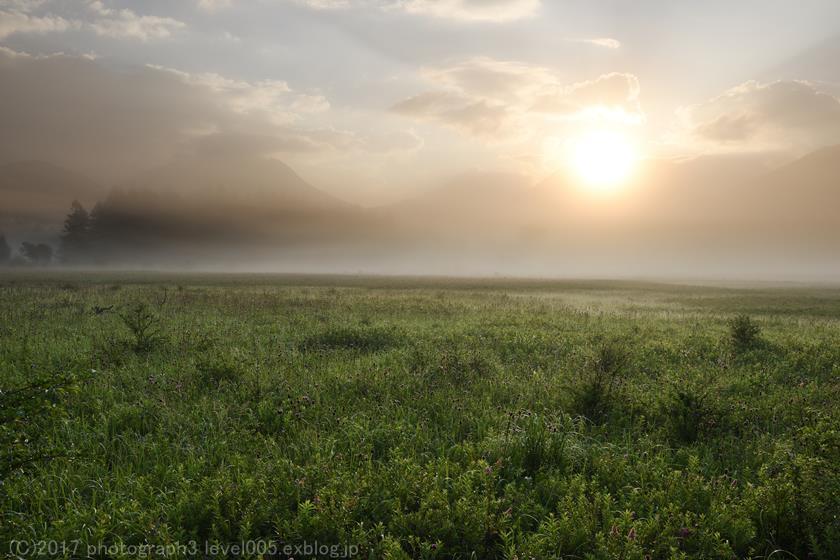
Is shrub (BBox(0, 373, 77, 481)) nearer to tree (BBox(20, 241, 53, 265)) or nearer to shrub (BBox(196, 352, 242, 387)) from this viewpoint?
shrub (BBox(196, 352, 242, 387))

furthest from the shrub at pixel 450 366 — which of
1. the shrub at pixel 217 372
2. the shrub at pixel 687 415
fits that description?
the shrub at pixel 217 372

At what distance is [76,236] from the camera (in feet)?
429

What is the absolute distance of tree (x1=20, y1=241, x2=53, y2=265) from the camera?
161625mm

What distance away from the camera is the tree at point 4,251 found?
174250 mm

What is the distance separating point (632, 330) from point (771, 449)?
10628mm

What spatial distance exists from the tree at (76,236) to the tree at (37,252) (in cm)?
4159

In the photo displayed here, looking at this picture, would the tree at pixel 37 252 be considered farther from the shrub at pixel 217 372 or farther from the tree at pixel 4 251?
the shrub at pixel 217 372

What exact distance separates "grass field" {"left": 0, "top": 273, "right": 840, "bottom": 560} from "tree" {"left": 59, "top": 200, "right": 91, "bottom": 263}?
152 meters

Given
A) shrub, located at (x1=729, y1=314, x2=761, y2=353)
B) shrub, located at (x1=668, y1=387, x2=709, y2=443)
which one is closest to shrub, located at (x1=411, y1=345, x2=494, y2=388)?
shrub, located at (x1=668, y1=387, x2=709, y2=443)

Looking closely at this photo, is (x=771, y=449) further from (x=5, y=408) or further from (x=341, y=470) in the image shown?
(x=5, y=408)

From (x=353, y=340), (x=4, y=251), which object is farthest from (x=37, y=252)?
(x=353, y=340)

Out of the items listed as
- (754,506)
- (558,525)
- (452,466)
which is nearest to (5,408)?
(452,466)

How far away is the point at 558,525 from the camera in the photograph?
12.9ft

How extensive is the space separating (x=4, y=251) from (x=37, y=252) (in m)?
28.4
